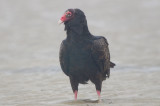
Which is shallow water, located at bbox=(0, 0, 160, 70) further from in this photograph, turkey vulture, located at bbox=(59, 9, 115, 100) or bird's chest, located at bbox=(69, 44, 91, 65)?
bird's chest, located at bbox=(69, 44, 91, 65)

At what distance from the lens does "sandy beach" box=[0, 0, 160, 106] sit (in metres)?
9.93

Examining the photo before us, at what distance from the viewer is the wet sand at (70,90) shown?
9133 mm

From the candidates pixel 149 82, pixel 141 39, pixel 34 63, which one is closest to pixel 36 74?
pixel 34 63

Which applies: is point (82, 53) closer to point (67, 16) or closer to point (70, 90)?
point (67, 16)

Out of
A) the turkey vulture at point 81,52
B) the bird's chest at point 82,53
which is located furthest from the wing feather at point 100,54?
the bird's chest at point 82,53

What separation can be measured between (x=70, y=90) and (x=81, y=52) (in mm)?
2047

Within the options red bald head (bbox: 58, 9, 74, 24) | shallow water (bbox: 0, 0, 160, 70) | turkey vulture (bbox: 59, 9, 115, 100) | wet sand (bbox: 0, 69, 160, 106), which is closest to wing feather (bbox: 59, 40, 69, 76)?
turkey vulture (bbox: 59, 9, 115, 100)

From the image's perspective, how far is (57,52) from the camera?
17.7 metres

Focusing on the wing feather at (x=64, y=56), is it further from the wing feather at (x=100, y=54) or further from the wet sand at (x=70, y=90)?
the wet sand at (x=70, y=90)

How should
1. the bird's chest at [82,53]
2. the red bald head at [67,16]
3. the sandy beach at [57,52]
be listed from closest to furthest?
the bird's chest at [82,53] < the red bald head at [67,16] < the sandy beach at [57,52]

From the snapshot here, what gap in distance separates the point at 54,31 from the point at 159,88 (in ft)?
35.3

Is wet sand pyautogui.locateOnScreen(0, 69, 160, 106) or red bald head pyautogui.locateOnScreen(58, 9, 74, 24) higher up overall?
red bald head pyautogui.locateOnScreen(58, 9, 74, 24)

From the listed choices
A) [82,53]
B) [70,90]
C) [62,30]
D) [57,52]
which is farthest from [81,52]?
[62,30]

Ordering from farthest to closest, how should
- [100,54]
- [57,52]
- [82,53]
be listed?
1. [57,52]
2. [100,54]
3. [82,53]
